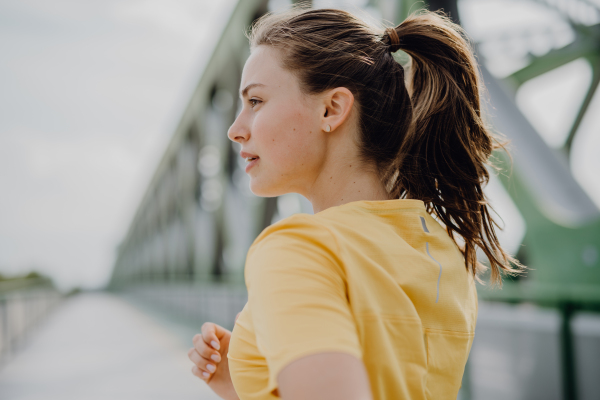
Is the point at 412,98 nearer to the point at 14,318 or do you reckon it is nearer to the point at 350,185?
the point at 350,185

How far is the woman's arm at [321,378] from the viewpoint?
0.69 meters

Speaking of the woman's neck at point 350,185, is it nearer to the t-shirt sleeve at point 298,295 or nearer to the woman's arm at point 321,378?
the t-shirt sleeve at point 298,295

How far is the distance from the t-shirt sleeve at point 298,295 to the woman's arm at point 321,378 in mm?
10

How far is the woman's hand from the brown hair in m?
0.60

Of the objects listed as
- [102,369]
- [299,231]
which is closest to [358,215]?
[299,231]

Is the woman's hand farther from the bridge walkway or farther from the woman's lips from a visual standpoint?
the bridge walkway

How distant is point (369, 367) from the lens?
0.85 m

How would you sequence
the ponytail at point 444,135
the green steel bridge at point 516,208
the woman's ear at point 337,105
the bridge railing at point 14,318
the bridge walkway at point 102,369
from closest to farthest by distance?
the woman's ear at point 337,105 → the ponytail at point 444,135 → the green steel bridge at point 516,208 → the bridge walkway at point 102,369 → the bridge railing at point 14,318

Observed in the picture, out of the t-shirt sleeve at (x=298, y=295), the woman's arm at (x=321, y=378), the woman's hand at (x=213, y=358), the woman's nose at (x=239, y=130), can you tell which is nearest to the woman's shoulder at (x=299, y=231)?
the t-shirt sleeve at (x=298, y=295)

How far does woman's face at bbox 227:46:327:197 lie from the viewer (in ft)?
3.74

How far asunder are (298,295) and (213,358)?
70 centimetres

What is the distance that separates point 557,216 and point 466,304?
2.19 m

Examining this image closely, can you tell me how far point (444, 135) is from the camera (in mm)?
1271

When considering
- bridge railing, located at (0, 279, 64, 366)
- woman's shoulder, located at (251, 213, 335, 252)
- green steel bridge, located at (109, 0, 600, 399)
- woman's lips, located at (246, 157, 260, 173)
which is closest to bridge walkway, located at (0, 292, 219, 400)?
bridge railing, located at (0, 279, 64, 366)
